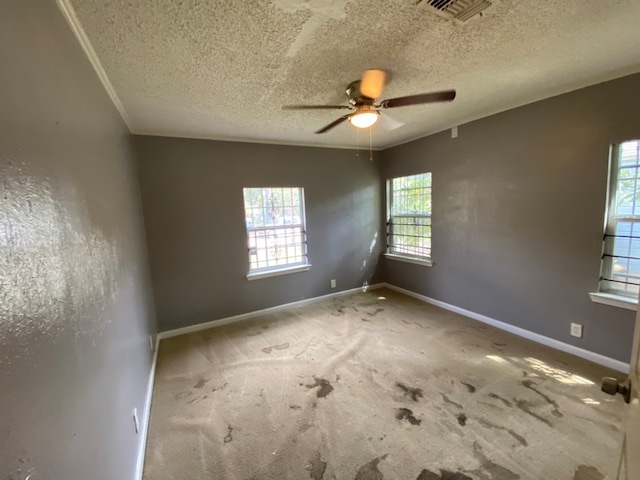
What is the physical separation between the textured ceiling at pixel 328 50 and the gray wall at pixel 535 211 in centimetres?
29

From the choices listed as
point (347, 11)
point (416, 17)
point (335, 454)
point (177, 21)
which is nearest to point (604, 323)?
point (335, 454)

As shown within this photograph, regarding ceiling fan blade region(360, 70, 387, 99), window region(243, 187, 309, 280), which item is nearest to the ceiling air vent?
ceiling fan blade region(360, 70, 387, 99)

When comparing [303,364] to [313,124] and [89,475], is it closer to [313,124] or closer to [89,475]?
[89,475]

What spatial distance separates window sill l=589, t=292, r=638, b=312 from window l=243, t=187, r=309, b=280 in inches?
125

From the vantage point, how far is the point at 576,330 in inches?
101

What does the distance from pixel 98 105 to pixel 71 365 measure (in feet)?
4.88

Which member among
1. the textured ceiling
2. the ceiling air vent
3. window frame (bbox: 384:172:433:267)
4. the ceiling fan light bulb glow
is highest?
the textured ceiling

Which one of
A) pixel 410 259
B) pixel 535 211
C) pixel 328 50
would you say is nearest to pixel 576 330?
pixel 535 211

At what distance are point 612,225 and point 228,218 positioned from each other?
12.7 ft

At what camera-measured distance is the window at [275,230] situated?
3793 millimetres

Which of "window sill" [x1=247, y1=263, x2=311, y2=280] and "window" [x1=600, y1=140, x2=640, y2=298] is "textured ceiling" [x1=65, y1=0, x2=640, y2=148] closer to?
"window" [x1=600, y1=140, x2=640, y2=298]

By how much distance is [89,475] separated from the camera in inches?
36.1

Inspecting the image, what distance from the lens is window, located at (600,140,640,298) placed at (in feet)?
7.17

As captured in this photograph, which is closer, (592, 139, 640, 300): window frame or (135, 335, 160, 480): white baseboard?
(135, 335, 160, 480): white baseboard
